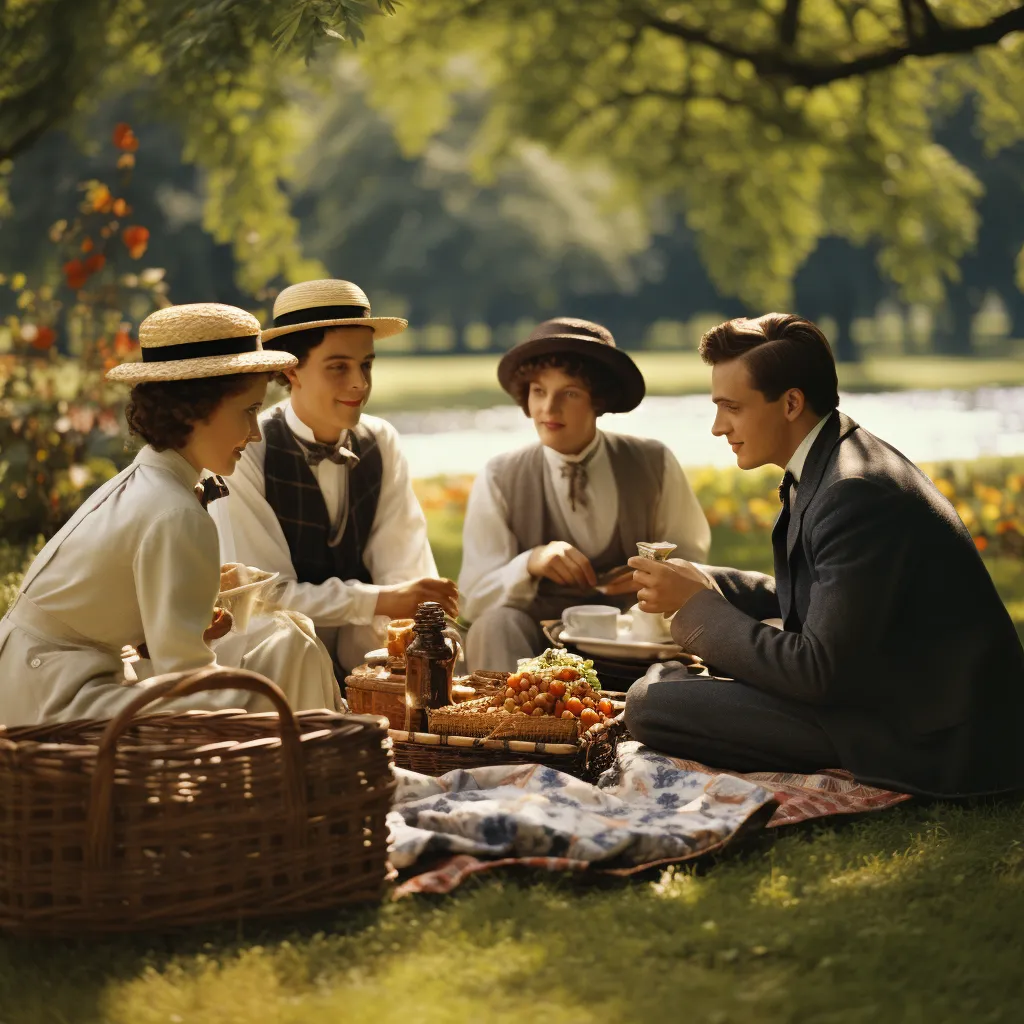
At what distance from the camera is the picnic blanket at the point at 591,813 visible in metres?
4.15

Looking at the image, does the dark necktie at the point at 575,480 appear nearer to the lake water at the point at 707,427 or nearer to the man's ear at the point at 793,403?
the man's ear at the point at 793,403

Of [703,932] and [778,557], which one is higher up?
[778,557]

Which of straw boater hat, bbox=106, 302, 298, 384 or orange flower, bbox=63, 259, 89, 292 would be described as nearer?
straw boater hat, bbox=106, 302, 298, 384

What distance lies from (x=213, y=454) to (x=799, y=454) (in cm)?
190

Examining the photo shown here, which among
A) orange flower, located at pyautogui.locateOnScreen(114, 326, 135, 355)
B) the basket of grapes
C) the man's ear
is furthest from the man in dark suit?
orange flower, located at pyautogui.locateOnScreen(114, 326, 135, 355)

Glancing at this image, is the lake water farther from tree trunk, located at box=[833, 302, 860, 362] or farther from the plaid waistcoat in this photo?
tree trunk, located at box=[833, 302, 860, 362]

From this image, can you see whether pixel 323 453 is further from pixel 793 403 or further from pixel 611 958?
pixel 611 958

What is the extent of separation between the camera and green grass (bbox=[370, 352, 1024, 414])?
32.4 meters

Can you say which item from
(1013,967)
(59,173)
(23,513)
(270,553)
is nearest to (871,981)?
(1013,967)

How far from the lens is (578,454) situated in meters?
6.42

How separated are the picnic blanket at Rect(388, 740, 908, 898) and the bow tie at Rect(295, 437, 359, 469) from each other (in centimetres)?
175

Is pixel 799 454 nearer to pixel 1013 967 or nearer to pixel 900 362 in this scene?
pixel 1013 967

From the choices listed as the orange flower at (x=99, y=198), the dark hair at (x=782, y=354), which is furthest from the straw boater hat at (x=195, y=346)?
the orange flower at (x=99, y=198)

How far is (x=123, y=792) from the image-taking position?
3.58m
